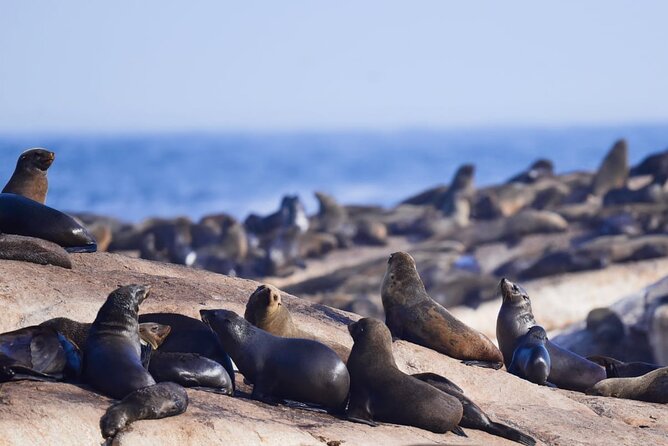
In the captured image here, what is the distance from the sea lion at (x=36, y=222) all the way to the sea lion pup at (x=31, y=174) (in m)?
0.74

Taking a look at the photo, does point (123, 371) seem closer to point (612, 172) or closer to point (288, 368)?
point (288, 368)

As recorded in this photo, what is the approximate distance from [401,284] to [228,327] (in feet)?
6.82

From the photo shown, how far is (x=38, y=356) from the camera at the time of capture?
5.82 m

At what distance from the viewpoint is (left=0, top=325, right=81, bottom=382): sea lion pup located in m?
5.71

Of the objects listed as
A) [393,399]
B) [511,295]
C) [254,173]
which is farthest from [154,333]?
[254,173]

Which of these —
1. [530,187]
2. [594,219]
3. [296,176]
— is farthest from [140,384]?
[296,176]

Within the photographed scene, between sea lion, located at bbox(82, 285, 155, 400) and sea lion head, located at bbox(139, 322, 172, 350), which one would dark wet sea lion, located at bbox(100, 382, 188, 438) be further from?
sea lion head, located at bbox(139, 322, 172, 350)

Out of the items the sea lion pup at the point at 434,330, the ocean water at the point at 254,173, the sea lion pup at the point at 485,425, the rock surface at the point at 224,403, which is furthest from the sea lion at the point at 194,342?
the ocean water at the point at 254,173

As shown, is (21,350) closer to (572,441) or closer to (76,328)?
(76,328)

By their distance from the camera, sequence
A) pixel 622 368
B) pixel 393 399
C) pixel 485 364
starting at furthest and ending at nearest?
1. pixel 622 368
2. pixel 485 364
3. pixel 393 399

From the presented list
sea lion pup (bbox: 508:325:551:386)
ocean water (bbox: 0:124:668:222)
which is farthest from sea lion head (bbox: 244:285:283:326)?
ocean water (bbox: 0:124:668:222)

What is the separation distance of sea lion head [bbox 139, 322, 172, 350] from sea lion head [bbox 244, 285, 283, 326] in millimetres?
538

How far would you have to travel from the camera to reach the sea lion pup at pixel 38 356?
571cm

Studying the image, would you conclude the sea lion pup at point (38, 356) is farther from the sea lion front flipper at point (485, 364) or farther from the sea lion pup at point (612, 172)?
the sea lion pup at point (612, 172)
